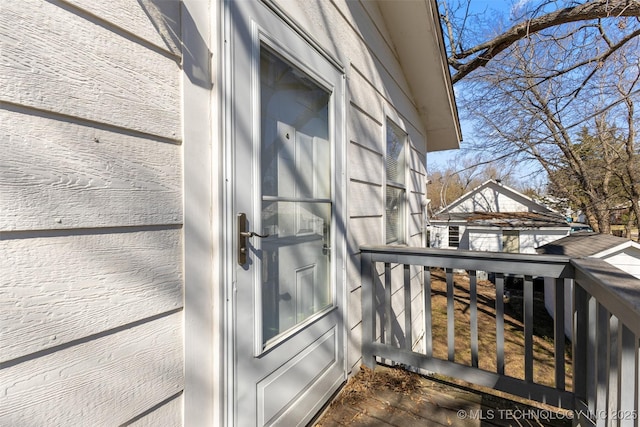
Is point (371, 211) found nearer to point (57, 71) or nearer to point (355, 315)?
point (355, 315)

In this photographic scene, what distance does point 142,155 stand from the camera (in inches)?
36.1

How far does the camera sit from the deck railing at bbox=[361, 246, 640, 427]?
1.04m

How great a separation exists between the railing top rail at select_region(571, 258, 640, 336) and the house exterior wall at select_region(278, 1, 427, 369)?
1.24 m

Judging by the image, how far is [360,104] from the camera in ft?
7.91

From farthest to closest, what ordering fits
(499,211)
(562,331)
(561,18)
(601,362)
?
(499,211)
(561,18)
(562,331)
(601,362)

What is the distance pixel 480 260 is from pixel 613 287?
835 mm

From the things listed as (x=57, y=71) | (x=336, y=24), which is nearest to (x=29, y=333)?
(x=57, y=71)

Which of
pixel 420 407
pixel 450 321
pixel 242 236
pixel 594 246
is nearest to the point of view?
pixel 242 236

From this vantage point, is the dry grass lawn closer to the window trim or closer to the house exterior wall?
the window trim

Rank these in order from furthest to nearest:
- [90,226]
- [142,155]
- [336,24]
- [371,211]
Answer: [371,211] < [336,24] < [142,155] < [90,226]

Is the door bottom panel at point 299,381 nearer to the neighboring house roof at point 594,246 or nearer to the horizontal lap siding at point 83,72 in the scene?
the horizontal lap siding at point 83,72

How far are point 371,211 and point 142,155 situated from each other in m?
1.93

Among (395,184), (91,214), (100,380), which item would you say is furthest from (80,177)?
(395,184)

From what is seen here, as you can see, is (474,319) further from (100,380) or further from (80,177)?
(80,177)
